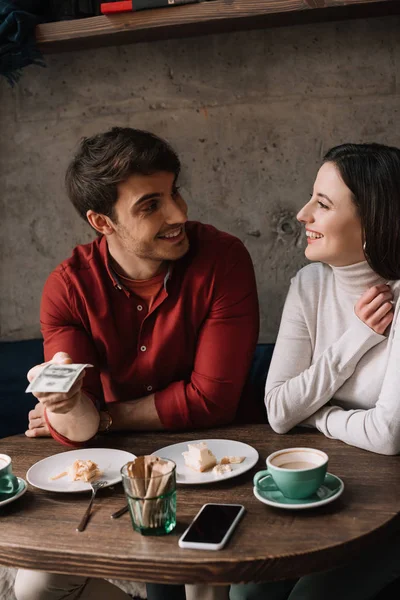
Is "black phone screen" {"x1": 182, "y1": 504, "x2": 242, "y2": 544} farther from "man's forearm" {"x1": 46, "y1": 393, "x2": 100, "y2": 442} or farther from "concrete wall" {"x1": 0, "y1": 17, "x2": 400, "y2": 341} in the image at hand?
"concrete wall" {"x1": 0, "y1": 17, "x2": 400, "y2": 341}

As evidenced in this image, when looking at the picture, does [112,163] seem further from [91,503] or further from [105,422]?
[91,503]

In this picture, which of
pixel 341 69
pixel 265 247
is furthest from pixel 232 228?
pixel 341 69

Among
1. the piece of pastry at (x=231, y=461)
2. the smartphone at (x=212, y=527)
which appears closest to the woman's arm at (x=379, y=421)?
the piece of pastry at (x=231, y=461)

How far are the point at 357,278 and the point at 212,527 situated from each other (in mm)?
820

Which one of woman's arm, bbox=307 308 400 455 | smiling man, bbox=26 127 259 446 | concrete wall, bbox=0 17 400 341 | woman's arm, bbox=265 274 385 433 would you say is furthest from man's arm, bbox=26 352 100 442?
concrete wall, bbox=0 17 400 341

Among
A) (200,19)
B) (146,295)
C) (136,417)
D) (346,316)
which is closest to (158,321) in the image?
(146,295)

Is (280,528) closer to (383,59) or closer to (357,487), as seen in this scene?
(357,487)

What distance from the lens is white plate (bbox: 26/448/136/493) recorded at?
142 centimetres

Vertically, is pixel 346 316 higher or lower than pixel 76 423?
higher

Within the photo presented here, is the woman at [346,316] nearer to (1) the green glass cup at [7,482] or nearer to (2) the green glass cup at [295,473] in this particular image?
(2) the green glass cup at [295,473]

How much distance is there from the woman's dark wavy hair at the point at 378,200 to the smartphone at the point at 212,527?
753mm

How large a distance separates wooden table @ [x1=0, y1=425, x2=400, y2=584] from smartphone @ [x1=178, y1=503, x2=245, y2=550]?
0.04ft

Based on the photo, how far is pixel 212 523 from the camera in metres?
1.22

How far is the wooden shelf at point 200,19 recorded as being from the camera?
7.03ft
